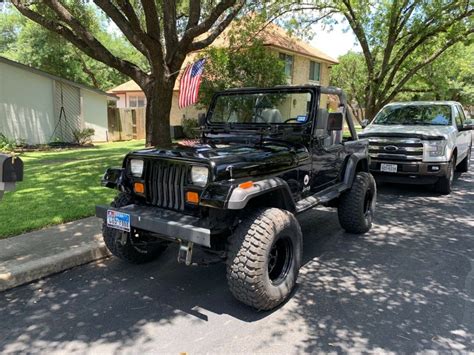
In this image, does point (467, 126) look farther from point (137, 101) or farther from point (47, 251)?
point (137, 101)

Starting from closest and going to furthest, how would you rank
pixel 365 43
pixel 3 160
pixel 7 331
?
pixel 3 160 → pixel 7 331 → pixel 365 43

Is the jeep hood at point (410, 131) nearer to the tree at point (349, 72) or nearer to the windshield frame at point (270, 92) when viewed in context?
the windshield frame at point (270, 92)

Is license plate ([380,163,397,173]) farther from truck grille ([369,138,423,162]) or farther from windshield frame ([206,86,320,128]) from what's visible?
windshield frame ([206,86,320,128])

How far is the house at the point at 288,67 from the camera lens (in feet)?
77.4

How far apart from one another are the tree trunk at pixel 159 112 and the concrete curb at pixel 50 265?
211 inches

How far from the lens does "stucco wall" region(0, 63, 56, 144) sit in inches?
635

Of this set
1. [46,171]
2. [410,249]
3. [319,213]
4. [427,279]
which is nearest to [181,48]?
[46,171]

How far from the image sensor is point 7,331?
3.21 metres

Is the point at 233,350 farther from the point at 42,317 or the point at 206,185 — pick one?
the point at 42,317

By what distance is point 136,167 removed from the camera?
404 centimetres

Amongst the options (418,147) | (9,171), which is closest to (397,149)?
(418,147)

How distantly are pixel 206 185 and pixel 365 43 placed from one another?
15.4 m

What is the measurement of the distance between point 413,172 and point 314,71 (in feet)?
77.6

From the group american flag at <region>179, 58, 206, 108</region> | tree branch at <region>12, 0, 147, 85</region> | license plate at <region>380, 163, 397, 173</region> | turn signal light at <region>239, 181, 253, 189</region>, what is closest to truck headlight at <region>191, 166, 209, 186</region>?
turn signal light at <region>239, 181, 253, 189</region>
